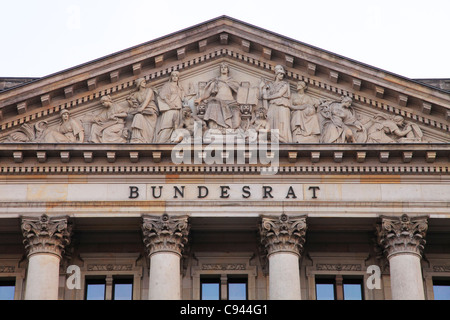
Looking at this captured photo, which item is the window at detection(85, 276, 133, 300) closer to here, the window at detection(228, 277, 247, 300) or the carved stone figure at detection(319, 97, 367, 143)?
the window at detection(228, 277, 247, 300)

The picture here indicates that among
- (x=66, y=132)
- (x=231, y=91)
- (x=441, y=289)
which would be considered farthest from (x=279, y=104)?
(x=441, y=289)

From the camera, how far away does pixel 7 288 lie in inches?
1638

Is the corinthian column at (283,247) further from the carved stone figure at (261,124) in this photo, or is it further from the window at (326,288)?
the carved stone figure at (261,124)

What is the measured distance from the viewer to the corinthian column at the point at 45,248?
39031mm

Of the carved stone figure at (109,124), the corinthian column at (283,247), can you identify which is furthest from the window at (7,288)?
the corinthian column at (283,247)

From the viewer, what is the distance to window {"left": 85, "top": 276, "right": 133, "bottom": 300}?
41.4 meters

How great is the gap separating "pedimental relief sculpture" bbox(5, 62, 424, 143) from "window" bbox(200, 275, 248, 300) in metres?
4.90

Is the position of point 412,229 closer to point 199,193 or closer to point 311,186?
point 311,186

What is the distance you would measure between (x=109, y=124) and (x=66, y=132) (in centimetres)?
149

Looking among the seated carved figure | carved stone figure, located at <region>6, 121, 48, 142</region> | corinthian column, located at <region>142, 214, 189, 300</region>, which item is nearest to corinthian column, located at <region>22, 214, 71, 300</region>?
corinthian column, located at <region>142, 214, 189, 300</region>

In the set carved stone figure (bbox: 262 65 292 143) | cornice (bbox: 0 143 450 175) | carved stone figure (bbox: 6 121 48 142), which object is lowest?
cornice (bbox: 0 143 450 175)

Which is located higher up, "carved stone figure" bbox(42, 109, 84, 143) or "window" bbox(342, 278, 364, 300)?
"carved stone figure" bbox(42, 109, 84, 143)

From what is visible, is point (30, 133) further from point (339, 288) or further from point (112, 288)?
point (339, 288)

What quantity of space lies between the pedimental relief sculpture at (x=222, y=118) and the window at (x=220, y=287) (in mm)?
4899
